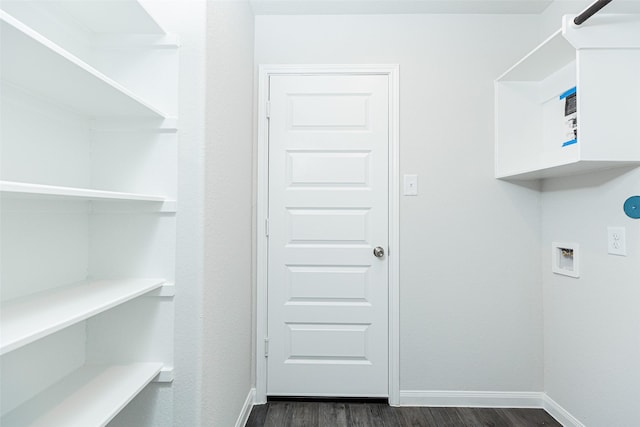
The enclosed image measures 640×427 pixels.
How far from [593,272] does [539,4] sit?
1548mm

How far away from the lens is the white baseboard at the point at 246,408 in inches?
73.5

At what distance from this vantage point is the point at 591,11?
4.48 ft

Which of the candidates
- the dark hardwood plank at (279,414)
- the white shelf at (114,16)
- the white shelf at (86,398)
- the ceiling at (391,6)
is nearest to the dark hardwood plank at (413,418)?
the dark hardwood plank at (279,414)

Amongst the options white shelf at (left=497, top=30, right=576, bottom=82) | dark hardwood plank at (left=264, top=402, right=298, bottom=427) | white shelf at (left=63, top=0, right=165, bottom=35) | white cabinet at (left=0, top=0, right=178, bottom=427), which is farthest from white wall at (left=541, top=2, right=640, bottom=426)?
white cabinet at (left=0, top=0, right=178, bottom=427)

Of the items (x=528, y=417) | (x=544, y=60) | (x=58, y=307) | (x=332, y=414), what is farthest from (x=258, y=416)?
(x=544, y=60)

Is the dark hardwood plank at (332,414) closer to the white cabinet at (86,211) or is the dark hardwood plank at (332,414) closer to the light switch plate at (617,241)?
the white cabinet at (86,211)

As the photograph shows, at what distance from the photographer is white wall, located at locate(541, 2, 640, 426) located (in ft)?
5.06

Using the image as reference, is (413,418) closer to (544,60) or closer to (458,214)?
(458,214)

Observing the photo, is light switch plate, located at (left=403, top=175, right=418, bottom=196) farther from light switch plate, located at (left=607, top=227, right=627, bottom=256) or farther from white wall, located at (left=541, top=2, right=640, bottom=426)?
light switch plate, located at (left=607, top=227, right=627, bottom=256)

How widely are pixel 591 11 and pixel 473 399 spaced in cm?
206

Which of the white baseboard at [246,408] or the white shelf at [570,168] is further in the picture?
the white baseboard at [246,408]

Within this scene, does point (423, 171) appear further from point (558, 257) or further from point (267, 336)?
point (267, 336)

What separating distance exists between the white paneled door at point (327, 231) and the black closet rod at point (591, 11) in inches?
38.6

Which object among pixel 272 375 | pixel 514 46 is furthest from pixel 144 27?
pixel 514 46
